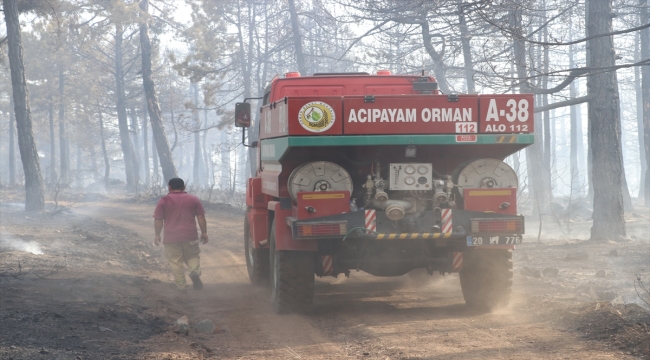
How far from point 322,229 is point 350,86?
3.01 metres

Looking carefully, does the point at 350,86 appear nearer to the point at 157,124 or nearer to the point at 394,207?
the point at 394,207

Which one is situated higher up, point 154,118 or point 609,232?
point 154,118

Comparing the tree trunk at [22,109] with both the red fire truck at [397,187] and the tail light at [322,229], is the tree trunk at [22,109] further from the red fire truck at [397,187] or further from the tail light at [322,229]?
the tail light at [322,229]

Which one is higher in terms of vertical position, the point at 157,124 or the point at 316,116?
the point at 157,124

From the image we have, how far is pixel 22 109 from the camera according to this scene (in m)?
19.6

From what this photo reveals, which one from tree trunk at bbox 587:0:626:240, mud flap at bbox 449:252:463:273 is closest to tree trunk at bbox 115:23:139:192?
tree trunk at bbox 587:0:626:240

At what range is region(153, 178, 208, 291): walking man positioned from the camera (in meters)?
9.65

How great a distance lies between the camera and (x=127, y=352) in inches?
224

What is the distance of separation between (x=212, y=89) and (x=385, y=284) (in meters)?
22.7

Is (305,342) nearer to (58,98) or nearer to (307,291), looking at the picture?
(307,291)

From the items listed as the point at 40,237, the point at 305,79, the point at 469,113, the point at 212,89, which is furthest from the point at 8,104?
the point at 469,113

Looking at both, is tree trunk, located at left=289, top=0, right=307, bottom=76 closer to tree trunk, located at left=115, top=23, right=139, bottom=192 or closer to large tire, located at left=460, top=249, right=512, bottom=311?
tree trunk, located at left=115, top=23, right=139, bottom=192

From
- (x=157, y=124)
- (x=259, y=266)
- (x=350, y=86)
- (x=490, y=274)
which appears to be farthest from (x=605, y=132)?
(x=157, y=124)

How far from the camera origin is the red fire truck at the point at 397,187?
6.86 metres
